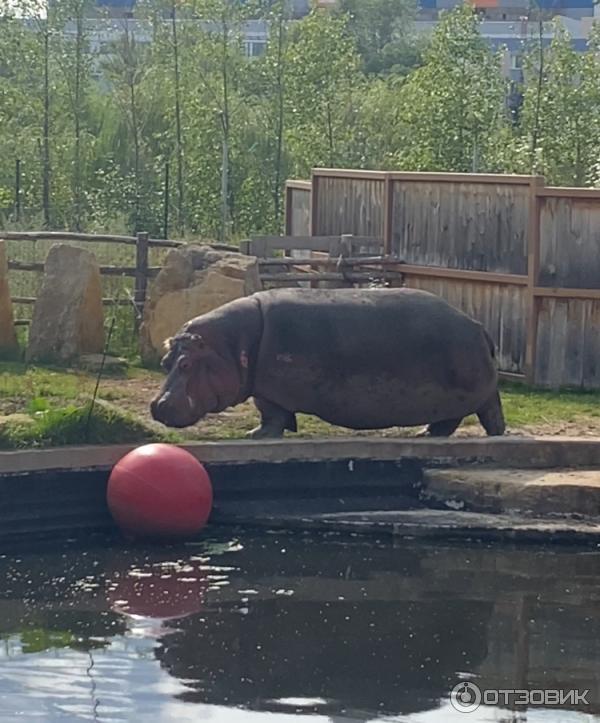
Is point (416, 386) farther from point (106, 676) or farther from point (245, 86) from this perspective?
point (245, 86)

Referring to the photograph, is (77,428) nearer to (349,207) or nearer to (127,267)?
(127,267)

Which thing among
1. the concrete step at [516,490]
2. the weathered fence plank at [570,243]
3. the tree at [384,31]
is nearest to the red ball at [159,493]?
the concrete step at [516,490]

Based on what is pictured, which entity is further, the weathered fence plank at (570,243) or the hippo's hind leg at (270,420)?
the weathered fence plank at (570,243)

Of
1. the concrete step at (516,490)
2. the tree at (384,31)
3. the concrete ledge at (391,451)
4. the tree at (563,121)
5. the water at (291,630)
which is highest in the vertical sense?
the tree at (384,31)

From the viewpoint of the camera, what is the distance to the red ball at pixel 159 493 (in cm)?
1037

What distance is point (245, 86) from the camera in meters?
25.6

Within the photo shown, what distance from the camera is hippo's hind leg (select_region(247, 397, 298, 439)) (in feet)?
38.8

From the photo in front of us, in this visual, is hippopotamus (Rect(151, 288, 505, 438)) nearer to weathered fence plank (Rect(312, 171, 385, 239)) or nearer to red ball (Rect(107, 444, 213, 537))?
Answer: red ball (Rect(107, 444, 213, 537))

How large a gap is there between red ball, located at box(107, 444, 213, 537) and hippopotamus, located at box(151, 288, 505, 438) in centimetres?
103

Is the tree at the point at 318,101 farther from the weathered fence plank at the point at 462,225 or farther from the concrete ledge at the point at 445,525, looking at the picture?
the concrete ledge at the point at 445,525

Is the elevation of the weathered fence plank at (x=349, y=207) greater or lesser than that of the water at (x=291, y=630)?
greater

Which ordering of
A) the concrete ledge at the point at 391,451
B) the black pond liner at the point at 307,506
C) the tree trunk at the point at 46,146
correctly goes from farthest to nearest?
the tree trunk at the point at 46,146 → the concrete ledge at the point at 391,451 → the black pond liner at the point at 307,506

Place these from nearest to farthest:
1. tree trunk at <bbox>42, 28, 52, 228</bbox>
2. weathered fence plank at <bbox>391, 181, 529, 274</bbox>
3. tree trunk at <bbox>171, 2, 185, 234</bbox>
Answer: weathered fence plank at <bbox>391, 181, 529, 274</bbox>, tree trunk at <bbox>42, 28, 52, 228</bbox>, tree trunk at <bbox>171, 2, 185, 234</bbox>

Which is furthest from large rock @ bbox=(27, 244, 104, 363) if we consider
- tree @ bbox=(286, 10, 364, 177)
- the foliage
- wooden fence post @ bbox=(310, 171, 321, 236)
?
tree @ bbox=(286, 10, 364, 177)
